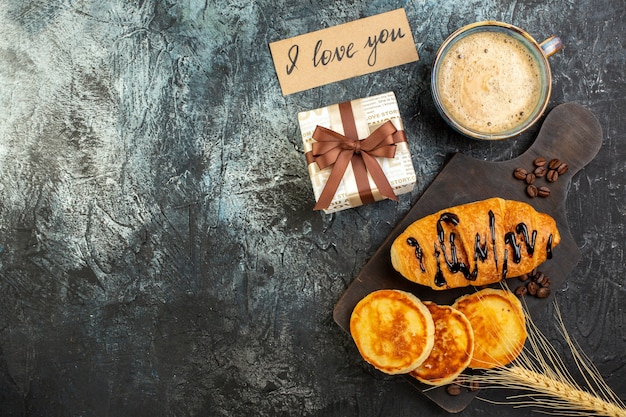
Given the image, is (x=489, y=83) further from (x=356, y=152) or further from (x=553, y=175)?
(x=356, y=152)

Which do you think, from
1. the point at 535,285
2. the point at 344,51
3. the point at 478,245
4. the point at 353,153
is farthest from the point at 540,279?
the point at 344,51

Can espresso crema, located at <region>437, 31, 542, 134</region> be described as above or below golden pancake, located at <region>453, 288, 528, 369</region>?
above

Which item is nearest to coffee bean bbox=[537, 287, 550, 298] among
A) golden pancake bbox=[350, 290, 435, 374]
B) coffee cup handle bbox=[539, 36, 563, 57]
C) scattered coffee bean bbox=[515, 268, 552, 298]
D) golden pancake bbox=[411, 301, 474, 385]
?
scattered coffee bean bbox=[515, 268, 552, 298]

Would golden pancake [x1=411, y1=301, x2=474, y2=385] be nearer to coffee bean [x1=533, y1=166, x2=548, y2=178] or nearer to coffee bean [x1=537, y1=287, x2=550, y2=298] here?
coffee bean [x1=537, y1=287, x2=550, y2=298]

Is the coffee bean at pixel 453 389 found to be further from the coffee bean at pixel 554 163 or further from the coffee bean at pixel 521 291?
the coffee bean at pixel 554 163

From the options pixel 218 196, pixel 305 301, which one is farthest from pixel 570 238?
pixel 218 196

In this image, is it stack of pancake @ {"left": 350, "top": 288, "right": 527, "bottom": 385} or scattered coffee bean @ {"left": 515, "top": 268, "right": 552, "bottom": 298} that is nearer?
stack of pancake @ {"left": 350, "top": 288, "right": 527, "bottom": 385}

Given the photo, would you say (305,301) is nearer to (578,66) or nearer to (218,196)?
(218,196)

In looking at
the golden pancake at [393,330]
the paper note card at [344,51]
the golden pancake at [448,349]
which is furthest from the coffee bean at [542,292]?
the paper note card at [344,51]
